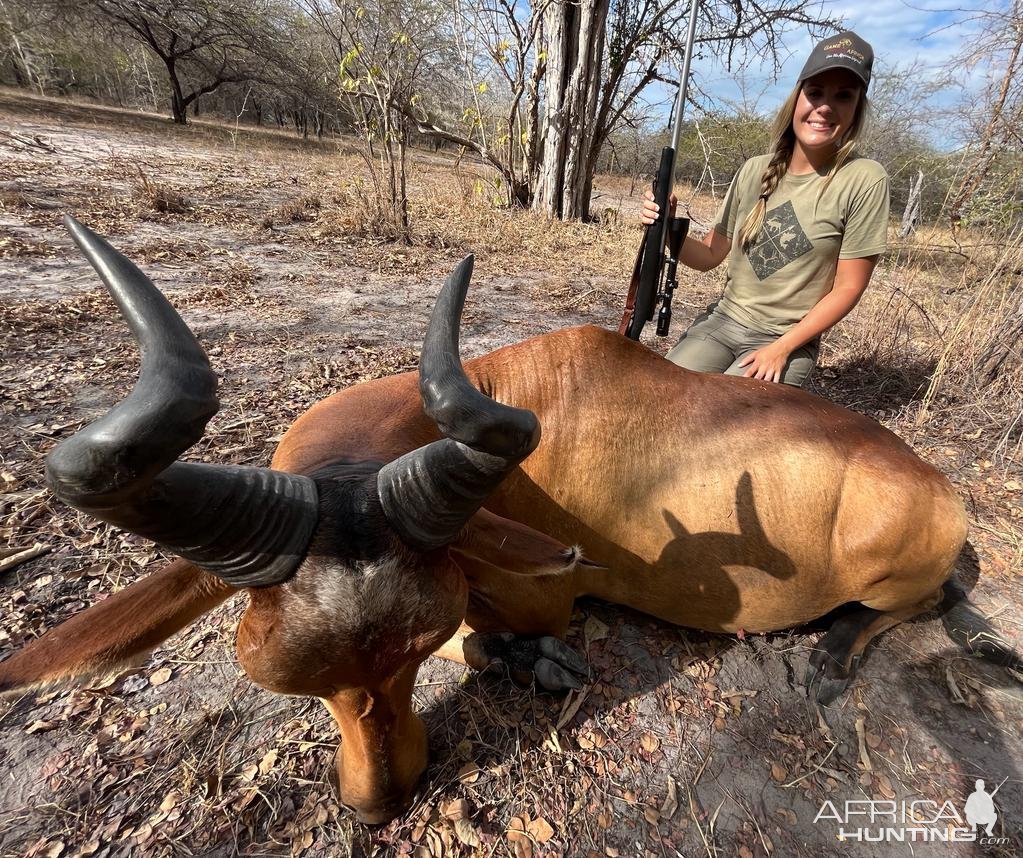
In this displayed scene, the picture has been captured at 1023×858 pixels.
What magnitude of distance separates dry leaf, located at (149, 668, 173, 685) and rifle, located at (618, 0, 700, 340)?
3701 mm

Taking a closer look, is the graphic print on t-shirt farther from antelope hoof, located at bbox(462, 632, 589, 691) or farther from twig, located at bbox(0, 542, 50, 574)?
twig, located at bbox(0, 542, 50, 574)

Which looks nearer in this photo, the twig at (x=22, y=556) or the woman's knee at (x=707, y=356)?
the twig at (x=22, y=556)

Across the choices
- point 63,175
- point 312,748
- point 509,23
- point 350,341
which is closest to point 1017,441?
point 312,748

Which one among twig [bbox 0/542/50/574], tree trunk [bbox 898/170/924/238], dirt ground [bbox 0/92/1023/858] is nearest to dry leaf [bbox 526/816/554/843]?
dirt ground [bbox 0/92/1023/858]

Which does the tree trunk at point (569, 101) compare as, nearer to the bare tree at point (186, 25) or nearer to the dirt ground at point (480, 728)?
the dirt ground at point (480, 728)

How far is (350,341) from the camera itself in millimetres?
5715

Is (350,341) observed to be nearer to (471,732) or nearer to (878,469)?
(471,732)

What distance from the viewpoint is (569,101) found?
1182cm

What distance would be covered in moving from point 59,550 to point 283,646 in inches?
98.2

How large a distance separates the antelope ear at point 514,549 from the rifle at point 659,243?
2.73 metres

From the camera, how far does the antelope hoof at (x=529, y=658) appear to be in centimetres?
263

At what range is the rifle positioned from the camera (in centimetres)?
379

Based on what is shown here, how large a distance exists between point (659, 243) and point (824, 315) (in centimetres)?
132

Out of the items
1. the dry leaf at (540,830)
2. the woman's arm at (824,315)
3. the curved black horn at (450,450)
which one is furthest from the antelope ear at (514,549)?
the woman's arm at (824,315)
